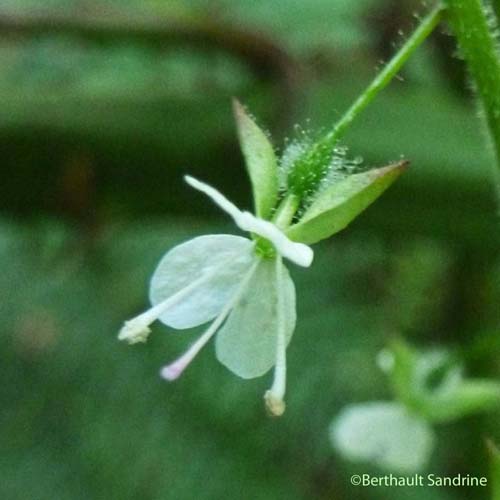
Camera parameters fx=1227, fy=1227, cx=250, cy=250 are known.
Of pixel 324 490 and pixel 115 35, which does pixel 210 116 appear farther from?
pixel 324 490

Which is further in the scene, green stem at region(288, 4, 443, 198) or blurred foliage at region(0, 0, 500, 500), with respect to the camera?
blurred foliage at region(0, 0, 500, 500)

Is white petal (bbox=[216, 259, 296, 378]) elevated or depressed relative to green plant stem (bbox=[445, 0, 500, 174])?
depressed

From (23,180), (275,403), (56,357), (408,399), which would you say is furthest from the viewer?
(56,357)

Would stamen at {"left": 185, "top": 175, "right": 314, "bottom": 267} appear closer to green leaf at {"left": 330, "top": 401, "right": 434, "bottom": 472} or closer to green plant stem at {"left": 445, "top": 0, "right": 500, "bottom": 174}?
green plant stem at {"left": 445, "top": 0, "right": 500, "bottom": 174}

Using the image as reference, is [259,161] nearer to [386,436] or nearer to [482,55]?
[482,55]

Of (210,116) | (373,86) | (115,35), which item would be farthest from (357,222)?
(373,86)

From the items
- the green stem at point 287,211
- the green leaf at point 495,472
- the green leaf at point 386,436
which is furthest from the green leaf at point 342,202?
the green leaf at point 386,436

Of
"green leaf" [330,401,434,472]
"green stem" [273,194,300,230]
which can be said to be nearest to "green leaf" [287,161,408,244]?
"green stem" [273,194,300,230]
